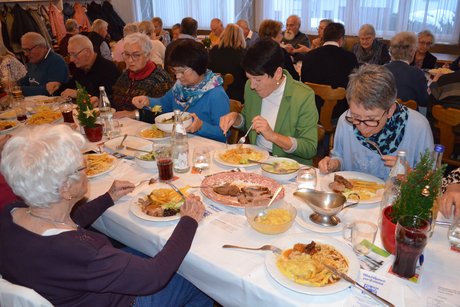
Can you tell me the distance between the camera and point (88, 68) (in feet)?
13.1

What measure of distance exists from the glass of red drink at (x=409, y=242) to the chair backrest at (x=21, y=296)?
1.13m

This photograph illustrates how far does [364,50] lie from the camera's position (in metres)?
5.70

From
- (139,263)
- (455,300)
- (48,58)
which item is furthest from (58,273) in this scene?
(48,58)

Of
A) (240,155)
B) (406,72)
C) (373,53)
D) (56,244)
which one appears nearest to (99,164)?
(240,155)

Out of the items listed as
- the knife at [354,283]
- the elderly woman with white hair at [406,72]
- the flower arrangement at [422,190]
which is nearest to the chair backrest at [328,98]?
the elderly woman with white hair at [406,72]

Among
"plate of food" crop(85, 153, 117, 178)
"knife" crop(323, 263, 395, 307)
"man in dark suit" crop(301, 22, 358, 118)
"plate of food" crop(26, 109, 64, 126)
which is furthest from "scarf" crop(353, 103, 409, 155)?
"plate of food" crop(26, 109, 64, 126)

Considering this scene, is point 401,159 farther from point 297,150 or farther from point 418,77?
point 418,77

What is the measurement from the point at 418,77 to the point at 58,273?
3.86 m

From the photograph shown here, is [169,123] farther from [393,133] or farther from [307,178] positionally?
[393,133]

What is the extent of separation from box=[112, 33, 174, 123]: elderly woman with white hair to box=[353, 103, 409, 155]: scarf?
2085 mm

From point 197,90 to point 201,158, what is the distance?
889 millimetres

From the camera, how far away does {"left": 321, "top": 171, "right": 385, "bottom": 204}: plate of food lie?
1647mm

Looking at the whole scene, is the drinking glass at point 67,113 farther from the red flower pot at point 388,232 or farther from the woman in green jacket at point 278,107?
the red flower pot at point 388,232

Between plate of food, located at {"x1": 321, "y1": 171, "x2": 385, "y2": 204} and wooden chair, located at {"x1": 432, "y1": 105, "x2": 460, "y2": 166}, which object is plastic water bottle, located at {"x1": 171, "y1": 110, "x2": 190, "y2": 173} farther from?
wooden chair, located at {"x1": 432, "y1": 105, "x2": 460, "y2": 166}
